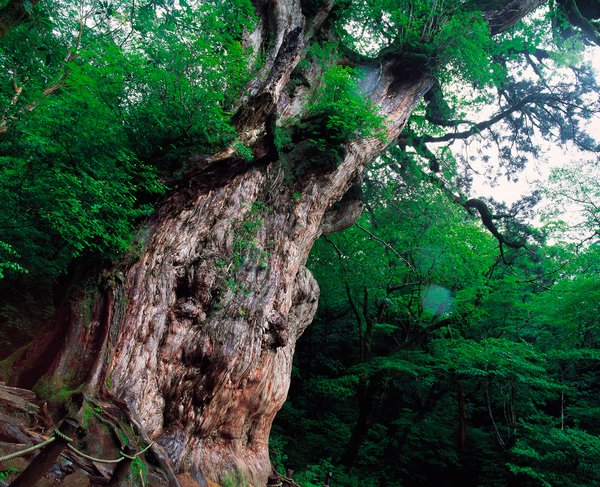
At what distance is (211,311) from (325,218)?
170 inches

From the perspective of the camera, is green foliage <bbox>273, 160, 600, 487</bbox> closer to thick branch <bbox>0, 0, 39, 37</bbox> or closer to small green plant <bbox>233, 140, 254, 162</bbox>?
small green plant <bbox>233, 140, 254, 162</bbox>

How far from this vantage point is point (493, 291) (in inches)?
398

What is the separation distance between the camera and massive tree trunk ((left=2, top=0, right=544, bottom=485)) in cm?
379

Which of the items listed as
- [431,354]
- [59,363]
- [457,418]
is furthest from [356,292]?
[59,363]

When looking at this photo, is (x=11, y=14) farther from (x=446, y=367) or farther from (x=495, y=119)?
(x=495, y=119)

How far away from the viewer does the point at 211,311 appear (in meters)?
4.60

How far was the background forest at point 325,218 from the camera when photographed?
382 cm

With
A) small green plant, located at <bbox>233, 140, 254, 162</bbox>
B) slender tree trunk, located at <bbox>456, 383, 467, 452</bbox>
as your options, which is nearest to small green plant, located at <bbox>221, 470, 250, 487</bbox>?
small green plant, located at <bbox>233, 140, 254, 162</bbox>

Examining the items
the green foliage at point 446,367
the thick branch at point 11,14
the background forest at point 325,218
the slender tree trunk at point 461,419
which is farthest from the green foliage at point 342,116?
the slender tree trunk at point 461,419

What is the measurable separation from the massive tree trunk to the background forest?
39 millimetres

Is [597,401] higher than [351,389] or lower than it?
higher

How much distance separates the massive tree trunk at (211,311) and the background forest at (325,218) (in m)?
0.04

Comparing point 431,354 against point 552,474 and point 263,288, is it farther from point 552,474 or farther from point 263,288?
point 263,288

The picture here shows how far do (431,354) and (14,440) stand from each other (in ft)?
30.0
